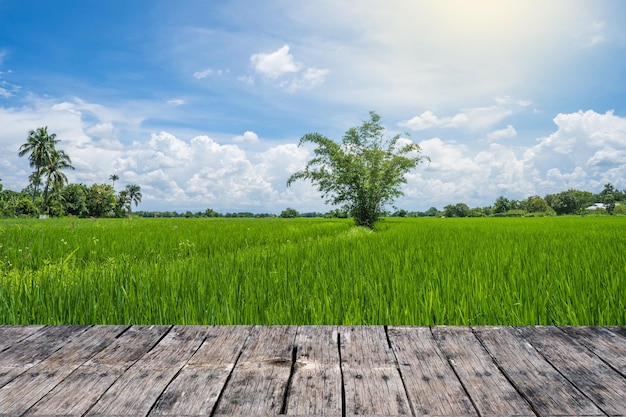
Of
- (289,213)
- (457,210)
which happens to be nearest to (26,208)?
(289,213)

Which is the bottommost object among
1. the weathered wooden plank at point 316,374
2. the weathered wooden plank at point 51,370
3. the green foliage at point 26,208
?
the weathered wooden plank at point 51,370

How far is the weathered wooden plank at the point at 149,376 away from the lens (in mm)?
1398

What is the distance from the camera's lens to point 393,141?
20.1 m

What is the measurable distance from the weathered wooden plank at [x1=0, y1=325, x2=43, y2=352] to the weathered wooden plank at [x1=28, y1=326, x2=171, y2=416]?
0.50 metres

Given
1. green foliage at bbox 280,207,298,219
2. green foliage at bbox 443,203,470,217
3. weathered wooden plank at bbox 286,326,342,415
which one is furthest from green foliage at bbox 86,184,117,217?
weathered wooden plank at bbox 286,326,342,415

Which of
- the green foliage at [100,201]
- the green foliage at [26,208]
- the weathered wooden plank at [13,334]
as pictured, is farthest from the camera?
the green foliage at [100,201]

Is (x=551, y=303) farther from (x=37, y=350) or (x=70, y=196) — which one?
(x=70, y=196)

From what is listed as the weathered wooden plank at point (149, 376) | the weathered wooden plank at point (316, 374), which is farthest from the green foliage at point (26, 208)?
the weathered wooden plank at point (316, 374)

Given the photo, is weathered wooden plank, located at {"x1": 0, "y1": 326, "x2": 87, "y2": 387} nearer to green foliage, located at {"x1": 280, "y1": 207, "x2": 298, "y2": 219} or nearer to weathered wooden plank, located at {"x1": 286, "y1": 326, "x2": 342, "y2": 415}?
weathered wooden plank, located at {"x1": 286, "y1": 326, "x2": 342, "y2": 415}

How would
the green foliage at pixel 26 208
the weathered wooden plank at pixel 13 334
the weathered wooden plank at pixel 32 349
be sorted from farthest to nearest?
the green foliage at pixel 26 208
the weathered wooden plank at pixel 13 334
the weathered wooden plank at pixel 32 349

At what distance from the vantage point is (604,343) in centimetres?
200

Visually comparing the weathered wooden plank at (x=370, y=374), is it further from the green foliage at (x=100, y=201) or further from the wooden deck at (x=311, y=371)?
→ the green foliage at (x=100, y=201)

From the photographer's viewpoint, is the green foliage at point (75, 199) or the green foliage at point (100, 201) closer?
the green foliage at point (75, 199)

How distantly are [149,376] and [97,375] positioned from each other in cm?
21
